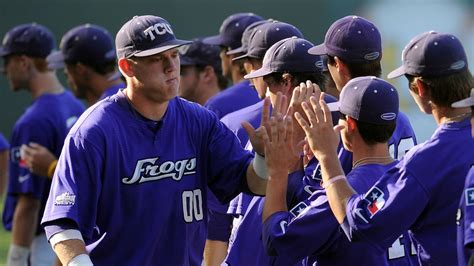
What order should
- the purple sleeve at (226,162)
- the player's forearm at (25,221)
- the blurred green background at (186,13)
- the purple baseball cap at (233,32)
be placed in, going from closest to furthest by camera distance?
the purple sleeve at (226,162)
the purple baseball cap at (233,32)
the player's forearm at (25,221)
the blurred green background at (186,13)

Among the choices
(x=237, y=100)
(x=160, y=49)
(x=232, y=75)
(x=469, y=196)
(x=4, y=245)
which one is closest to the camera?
(x=469, y=196)

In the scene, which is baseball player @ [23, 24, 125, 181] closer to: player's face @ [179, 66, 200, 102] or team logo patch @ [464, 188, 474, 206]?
player's face @ [179, 66, 200, 102]

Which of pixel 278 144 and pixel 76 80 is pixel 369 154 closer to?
pixel 278 144

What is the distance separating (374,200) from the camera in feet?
14.8

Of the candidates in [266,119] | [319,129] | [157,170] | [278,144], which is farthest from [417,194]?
[157,170]

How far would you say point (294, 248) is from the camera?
475 centimetres

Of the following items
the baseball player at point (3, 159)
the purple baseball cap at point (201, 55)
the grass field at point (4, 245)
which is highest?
the purple baseball cap at point (201, 55)

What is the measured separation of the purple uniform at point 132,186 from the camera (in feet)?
16.0

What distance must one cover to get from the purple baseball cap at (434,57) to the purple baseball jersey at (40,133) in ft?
13.2

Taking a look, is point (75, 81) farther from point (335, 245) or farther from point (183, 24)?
point (183, 24)

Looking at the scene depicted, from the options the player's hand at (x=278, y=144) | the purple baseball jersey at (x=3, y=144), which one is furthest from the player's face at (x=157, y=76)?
the purple baseball jersey at (x=3, y=144)

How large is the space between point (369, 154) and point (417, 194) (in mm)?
412

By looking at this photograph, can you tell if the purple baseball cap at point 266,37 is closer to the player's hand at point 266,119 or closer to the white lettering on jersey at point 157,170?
the player's hand at point 266,119

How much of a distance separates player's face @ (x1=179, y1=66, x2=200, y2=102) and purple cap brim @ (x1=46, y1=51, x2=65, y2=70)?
3.36 feet
